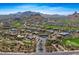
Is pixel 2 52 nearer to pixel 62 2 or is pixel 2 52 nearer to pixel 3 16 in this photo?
pixel 3 16

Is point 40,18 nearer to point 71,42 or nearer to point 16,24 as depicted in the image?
point 16,24

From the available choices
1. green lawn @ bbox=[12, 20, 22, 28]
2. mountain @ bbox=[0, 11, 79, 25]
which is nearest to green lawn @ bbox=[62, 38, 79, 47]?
mountain @ bbox=[0, 11, 79, 25]

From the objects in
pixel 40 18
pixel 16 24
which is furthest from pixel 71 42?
pixel 16 24

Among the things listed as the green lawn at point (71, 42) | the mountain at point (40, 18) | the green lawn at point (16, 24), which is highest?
the mountain at point (40, 18)

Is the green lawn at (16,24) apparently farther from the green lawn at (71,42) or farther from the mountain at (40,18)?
the green lawn at (71,42)

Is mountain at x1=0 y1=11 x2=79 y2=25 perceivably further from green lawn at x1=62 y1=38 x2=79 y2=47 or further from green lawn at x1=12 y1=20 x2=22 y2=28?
green lawn at x1=62 y1=38 x2=79 y2=47

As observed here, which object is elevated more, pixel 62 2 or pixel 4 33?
pixel 62 2

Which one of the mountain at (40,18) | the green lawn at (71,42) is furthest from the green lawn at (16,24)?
the green lawn at (71,42)

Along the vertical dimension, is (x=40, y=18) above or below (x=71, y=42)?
above

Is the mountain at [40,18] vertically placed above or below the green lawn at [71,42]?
above

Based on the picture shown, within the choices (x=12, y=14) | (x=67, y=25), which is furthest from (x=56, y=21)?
(x=12, y=14)
